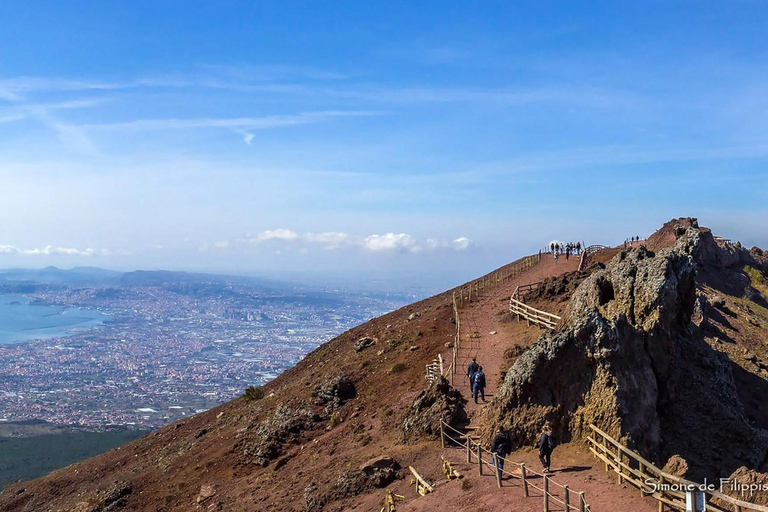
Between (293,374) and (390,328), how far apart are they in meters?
9.59

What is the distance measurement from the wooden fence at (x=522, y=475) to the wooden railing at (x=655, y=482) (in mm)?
1448

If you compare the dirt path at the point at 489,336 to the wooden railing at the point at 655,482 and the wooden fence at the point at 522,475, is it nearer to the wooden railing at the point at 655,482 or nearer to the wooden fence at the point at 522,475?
the wooden fence at the point at 522,475

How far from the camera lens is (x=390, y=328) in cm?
4519

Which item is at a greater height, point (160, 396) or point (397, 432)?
point (397, 432)

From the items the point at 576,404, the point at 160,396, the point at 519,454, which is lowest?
the point at 160,396

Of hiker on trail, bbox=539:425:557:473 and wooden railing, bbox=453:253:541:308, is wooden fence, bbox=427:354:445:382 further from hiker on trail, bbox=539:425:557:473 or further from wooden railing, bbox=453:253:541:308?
wooden railing, bbox=453:253:541:308

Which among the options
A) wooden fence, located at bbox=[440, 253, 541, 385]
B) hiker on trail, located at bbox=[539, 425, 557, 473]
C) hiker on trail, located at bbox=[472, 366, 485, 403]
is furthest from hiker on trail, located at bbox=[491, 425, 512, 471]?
wooden fence, located at bbox=[440, 253, 541, 385]

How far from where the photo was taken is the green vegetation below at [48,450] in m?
63.3

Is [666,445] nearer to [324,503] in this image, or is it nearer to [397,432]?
[397,432]

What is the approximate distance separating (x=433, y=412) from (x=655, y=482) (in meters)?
10.2

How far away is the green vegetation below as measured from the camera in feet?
208

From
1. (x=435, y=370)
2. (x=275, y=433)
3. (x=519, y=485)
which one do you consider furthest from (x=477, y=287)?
(x=519, y=485)

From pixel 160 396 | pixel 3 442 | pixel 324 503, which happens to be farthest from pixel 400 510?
pixel 160 396

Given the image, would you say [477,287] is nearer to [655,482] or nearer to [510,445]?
[510,445]
